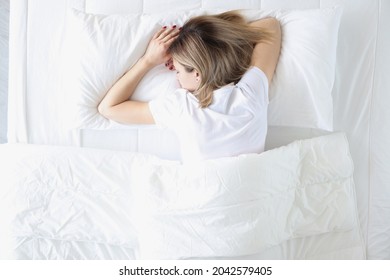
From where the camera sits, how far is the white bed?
4.77 feet

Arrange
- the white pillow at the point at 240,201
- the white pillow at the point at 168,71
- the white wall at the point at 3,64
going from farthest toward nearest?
1. the white wall at the point at 3,64
2. the white pillow at the point at 168,71
3. the white pillow at the point at 240,201

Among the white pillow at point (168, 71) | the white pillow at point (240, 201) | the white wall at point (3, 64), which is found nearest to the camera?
the white pillow at point (240, 201)

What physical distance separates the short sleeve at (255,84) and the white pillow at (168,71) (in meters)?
0.07

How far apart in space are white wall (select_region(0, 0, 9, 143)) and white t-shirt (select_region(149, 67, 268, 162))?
736 millimetres

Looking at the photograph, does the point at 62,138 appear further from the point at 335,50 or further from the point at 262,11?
the point at 335,50

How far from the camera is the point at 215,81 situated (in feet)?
4.38

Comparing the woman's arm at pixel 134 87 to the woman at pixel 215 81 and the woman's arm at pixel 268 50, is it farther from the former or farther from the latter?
the woman's arm at pixel 268 50

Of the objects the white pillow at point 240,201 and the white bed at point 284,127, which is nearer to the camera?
the white pillow at point 240,201

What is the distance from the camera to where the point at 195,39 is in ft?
4.35

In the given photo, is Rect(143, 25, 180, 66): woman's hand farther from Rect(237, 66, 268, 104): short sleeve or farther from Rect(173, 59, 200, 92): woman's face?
Rect(237, 66, 268, 104): short sleeve

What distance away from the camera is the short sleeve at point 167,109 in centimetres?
134

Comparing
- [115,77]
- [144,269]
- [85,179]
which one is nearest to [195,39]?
[115,77]

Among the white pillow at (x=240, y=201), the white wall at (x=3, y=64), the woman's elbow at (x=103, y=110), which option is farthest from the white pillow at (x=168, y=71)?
the white wall at (x=3, y=64)

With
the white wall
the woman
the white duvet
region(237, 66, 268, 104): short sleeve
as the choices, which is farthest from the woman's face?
the white wall
